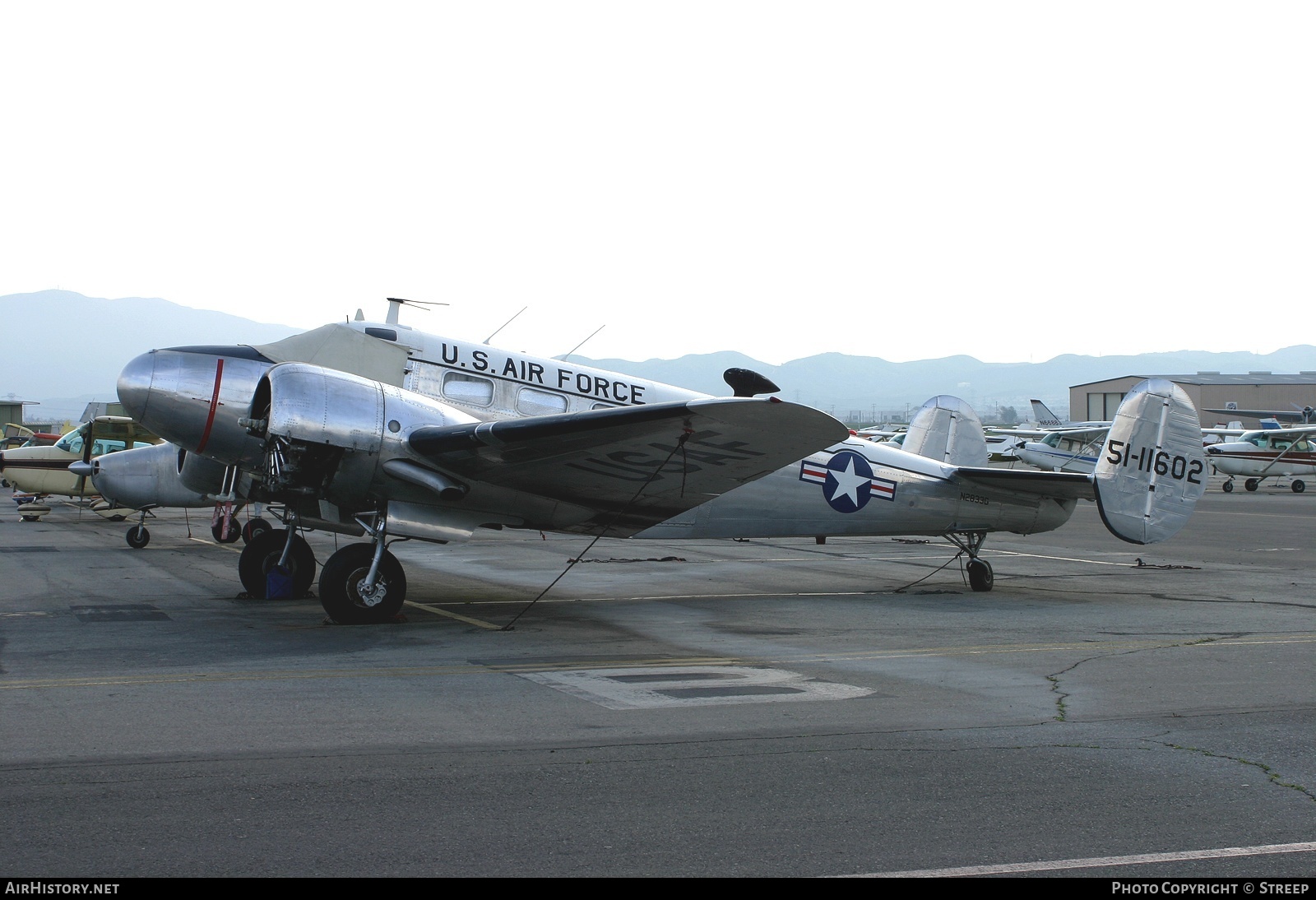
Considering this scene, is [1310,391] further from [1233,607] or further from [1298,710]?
[1298,710]

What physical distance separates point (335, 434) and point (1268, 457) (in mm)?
44269

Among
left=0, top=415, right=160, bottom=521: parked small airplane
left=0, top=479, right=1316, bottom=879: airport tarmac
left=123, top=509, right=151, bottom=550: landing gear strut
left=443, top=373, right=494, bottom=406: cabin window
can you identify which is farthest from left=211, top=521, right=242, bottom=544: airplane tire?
left=443, top=373, right=494, bottom=406: cabin window

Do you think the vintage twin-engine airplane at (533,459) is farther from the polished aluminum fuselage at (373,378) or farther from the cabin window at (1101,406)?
the cabin window at (1101,406)

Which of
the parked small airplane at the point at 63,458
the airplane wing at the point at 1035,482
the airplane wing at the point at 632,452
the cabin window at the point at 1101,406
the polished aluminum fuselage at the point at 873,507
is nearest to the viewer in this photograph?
the airplane wing at the point at 632,452

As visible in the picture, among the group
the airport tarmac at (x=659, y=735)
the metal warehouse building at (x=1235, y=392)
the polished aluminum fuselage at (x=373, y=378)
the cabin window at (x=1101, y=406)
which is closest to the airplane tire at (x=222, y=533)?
the airport tarmac at (x=659, y=735)

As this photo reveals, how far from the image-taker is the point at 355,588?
35.7 feet

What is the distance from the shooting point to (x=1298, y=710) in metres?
7.34

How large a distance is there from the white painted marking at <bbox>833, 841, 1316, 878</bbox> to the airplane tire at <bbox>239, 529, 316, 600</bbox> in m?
10.6

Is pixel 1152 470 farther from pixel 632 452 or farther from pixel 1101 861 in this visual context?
pixel 1101 861

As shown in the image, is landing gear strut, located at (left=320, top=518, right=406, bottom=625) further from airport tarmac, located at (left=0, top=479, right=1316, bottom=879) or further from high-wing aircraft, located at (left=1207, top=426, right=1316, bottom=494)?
high-wing aircraft, located at (left=1207, top=426, right=1316, bottom=494)

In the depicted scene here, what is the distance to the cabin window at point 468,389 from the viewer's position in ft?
40.8

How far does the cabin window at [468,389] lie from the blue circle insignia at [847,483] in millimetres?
4456

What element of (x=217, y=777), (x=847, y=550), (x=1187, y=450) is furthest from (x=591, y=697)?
(x=847, y=550)

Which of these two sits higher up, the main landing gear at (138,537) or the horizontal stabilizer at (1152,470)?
the horizontal stabilizer at (1152,470)
